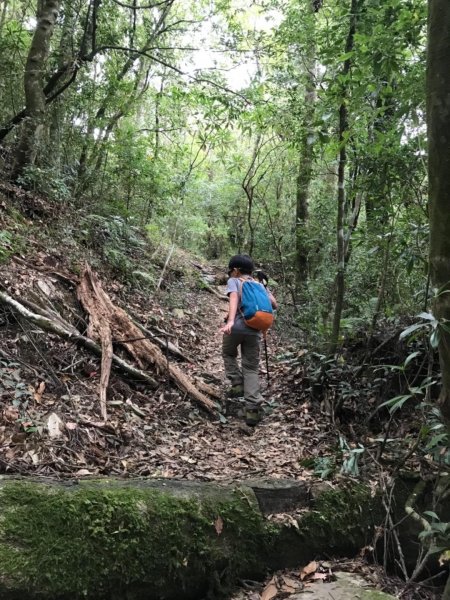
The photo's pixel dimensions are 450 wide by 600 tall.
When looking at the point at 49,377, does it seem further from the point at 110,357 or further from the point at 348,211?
the point at 348,211

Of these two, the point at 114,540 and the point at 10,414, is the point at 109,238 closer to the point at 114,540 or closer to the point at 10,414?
the point at 10,414

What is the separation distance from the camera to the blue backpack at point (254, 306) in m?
6.06

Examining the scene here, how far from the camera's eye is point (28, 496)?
282 cm

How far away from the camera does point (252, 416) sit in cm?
583

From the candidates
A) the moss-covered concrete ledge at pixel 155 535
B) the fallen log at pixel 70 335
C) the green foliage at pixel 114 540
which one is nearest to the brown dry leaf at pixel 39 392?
the fallen log at pixel 70 335

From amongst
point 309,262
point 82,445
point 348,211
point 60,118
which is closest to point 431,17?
point 82,445

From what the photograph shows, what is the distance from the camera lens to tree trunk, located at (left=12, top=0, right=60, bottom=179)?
28.8 ft

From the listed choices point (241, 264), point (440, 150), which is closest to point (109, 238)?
point (241, 264)

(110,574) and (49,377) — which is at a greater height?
(49,377)

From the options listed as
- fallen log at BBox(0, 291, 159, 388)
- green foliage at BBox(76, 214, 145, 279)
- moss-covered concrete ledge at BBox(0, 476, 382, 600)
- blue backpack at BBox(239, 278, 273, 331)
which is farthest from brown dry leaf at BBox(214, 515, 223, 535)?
green foliage at BBox(76, 214, 145, 279)

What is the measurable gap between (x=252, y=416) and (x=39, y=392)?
2.64m

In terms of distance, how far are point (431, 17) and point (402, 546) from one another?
3896 millimetres

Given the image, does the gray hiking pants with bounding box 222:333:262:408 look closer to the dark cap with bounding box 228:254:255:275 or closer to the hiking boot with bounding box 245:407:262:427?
the hiking boot with bounding box 245:407:262:427

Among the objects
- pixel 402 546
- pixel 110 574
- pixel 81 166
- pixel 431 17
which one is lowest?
pixel 402 546
